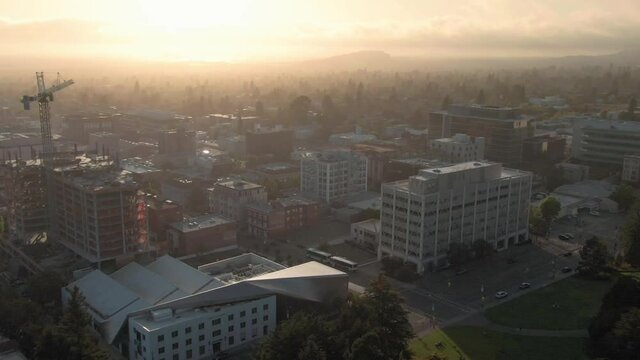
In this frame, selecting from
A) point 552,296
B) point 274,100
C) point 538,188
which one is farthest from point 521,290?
point 274,100

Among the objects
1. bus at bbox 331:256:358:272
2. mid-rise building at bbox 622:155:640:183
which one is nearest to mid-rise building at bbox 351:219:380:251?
bus at bbox 331:256:358:272

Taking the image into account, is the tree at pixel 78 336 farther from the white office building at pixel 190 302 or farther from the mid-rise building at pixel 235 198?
the mid-rise building at pixel 235 198

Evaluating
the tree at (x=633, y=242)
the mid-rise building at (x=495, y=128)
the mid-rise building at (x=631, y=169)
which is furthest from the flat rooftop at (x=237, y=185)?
the mid-rise building at (x=631, y=169)

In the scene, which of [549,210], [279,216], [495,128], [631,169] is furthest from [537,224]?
[495,128]

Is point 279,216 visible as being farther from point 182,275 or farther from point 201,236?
point 182,275

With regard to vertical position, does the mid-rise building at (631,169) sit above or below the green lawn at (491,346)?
above

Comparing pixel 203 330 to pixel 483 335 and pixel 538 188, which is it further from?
pixel 538 188

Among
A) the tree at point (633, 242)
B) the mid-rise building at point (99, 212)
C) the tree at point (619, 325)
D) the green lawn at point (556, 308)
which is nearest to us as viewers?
the tree at point (619, 325)
